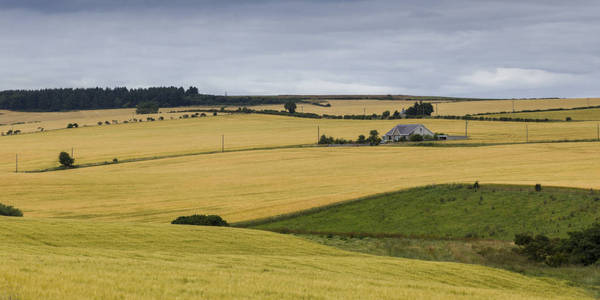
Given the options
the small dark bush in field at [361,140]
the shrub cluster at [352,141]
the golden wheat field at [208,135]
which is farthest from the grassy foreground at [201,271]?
the small dark bush in field at [361,140]

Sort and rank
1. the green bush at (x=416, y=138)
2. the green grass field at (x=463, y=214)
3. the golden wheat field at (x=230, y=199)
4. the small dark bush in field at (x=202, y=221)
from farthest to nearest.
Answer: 1. the green bush at (x=416, y=138)
2. the green grass field at (x=463, y=214)
3. the small dark bush in field at (x=202, y=221)
4. the golden wheat field at (x=230, y=199)

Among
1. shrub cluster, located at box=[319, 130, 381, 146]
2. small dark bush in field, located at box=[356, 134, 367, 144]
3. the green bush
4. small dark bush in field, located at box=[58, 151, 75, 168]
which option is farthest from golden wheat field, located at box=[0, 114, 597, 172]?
the green bush

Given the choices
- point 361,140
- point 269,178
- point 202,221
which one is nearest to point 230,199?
point 269,178

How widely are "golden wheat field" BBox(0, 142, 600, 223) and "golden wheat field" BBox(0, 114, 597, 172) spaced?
572 inches

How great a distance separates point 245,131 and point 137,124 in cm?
4211

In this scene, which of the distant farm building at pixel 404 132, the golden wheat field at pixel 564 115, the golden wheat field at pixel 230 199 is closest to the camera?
the golden wheat field at pixel 230 199

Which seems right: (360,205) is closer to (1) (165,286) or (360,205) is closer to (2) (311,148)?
(1) (165,286)

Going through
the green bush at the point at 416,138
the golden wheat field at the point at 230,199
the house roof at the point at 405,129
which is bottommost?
the golden wheat field at the point at 230,199

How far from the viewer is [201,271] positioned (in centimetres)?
1897

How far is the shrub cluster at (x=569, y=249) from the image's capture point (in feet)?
128

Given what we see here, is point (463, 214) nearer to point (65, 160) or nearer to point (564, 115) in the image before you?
point (65, 160)

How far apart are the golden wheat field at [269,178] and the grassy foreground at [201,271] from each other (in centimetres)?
2162

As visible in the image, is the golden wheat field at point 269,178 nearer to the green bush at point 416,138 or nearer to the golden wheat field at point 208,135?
the green bush at point 416,138

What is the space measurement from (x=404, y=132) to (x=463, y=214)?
8207 centimetres
